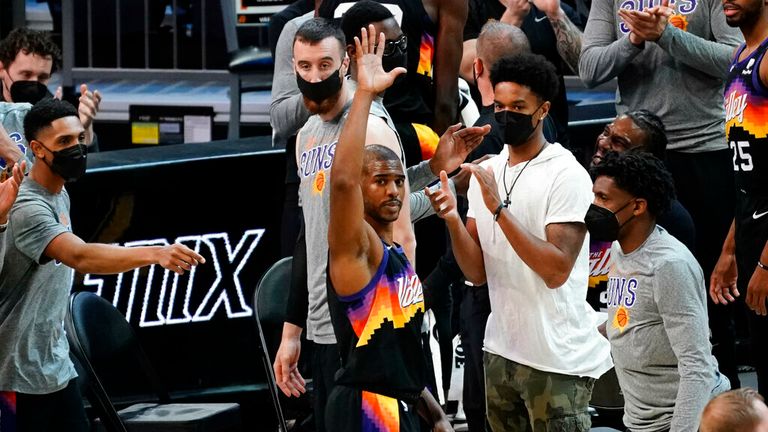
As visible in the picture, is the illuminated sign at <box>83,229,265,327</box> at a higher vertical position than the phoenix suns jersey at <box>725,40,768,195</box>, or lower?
lower

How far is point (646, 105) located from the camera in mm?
6758

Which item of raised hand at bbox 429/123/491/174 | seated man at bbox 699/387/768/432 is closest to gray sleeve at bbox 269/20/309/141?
raised hand at bbox 429/123/491/174

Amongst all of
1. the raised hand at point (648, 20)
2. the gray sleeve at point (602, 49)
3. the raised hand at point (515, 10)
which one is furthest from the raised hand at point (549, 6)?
the raised hand at point (648, 20)

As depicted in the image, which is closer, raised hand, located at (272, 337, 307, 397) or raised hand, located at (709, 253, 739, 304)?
raised hand, located at (272, 337, 307, 397)

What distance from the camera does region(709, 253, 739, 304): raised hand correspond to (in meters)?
6.00

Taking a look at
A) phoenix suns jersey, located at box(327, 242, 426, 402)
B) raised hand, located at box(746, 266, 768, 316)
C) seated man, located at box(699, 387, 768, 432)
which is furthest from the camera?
raised hand, located at box(746, 266, 768, 316)

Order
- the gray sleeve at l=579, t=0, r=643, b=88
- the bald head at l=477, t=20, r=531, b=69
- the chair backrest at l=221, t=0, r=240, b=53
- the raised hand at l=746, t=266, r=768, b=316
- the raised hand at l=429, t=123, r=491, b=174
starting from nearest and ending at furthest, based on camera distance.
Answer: the raised hand at l=746, t=266, r=768, b=316 < the raised hand at l=429, t=123, r=491, b=174 < the bald head at l=477, t=20, r=531, b=69 < the gray sleeve at l=579, t=0, r=643, b=88 < the chair backrest at l=221, t=0, r=240, b=53

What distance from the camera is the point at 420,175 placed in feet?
18.8

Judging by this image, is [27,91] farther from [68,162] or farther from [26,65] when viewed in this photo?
[68,162]

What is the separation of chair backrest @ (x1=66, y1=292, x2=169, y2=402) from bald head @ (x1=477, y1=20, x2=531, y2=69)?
1.91 metres

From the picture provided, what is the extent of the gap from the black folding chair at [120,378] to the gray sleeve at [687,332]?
222cm

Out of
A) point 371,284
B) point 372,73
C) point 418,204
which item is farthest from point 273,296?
point 372,73

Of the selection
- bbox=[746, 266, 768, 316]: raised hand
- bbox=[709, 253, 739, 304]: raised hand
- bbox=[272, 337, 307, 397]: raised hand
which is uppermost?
bbox=[746, 266, 768, 316]: raised hand

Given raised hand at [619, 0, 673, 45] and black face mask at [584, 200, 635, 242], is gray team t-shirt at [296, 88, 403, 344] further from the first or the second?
raised hand at [619, 0, 673, 45]
